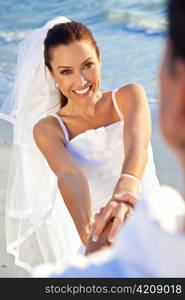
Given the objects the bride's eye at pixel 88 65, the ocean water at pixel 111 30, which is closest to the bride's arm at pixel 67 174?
the bride's eye at pixel 88 65

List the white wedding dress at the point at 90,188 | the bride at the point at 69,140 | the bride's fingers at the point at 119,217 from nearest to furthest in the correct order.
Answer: the bride's fingers at the point at 119,217 < the bride at the point at 69,140 < the white wedding dress at the point at 90,188

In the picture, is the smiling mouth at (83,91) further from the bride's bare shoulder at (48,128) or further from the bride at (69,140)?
the bride's bare shoulder at (48,128)

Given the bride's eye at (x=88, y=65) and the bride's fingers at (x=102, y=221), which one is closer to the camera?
the bride's fingers at (x=102, y=221)

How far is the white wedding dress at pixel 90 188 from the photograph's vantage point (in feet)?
11.4

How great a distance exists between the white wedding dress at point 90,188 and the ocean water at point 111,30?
3335mm

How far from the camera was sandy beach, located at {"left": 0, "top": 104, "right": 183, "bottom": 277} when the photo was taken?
4.27 meters

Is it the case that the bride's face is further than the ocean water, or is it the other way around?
the ocean water

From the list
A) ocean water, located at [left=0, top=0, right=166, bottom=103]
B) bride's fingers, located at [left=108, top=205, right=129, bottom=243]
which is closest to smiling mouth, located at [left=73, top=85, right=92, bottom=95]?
bride's fingers, located at [left=108, top=205, right=129, bottom=243]

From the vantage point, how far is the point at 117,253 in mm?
836

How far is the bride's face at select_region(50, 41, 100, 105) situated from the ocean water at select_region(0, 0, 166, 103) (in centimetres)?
369

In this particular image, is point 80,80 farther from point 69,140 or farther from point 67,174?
point 67,174

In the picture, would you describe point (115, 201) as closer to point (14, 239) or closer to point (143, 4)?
point (14, 239)

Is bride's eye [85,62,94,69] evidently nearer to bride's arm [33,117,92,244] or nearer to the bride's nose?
the bride's nose

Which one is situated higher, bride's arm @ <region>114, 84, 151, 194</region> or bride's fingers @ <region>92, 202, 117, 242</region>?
bride's fingers @ <region>92, 202, 117, 242</region>
